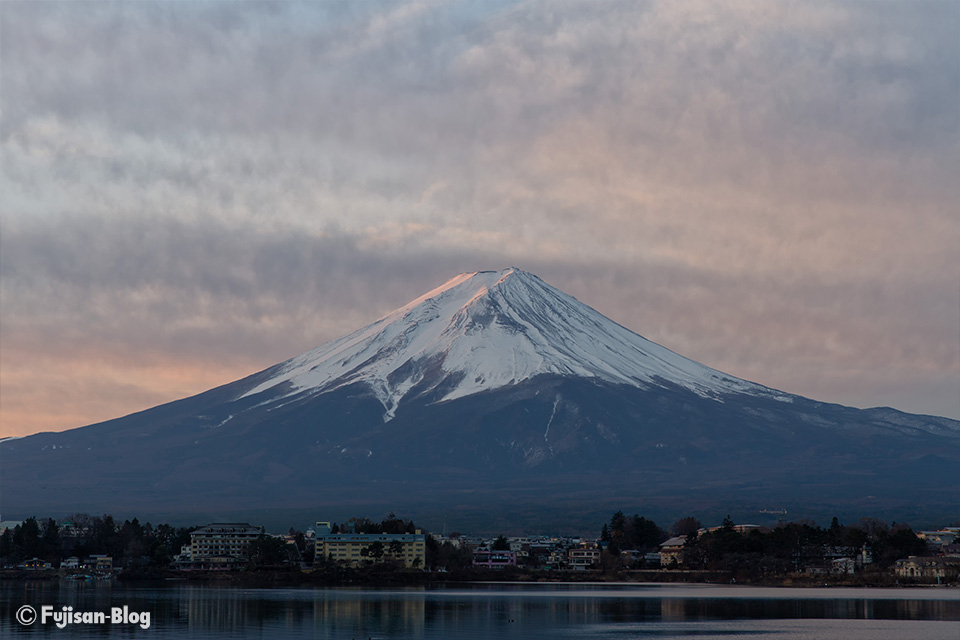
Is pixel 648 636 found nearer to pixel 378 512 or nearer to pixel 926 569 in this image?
pixel 926 569

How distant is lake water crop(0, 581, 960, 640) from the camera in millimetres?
50438

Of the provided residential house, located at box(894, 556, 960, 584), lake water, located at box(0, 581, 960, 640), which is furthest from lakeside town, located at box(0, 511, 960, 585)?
lake water, located at box(0, 581, 960, 640)

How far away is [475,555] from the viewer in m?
119

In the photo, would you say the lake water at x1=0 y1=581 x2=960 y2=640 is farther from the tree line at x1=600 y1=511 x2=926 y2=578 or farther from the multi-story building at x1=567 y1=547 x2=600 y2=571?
the multi-story building at x1=567 y1=547 x2=600 y2=571

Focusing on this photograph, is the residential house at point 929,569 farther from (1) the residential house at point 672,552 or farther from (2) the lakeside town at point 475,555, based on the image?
(1) the residential house at point 672,552

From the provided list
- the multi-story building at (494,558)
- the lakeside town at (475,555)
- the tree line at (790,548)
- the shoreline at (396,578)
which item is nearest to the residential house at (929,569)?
the lakeside town at (475,555)

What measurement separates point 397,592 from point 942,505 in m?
127

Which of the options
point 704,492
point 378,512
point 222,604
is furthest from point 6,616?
point 704,492

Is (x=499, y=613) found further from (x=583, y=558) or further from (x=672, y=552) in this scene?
(x=583, y=558)

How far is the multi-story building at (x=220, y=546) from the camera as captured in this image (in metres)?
111

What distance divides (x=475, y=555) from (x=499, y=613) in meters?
59.3

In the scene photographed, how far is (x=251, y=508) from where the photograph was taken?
18725cm

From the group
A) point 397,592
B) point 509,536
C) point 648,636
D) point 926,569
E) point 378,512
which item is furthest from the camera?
point 378,512

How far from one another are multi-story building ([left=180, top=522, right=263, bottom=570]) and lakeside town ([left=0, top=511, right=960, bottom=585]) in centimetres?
10
